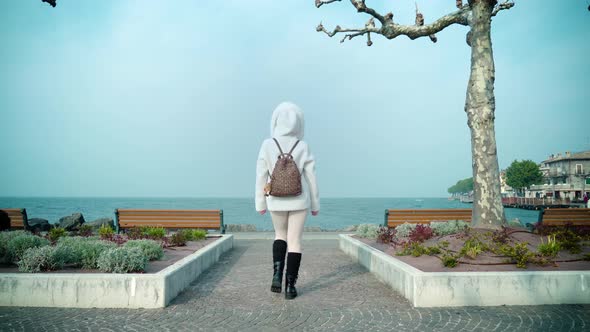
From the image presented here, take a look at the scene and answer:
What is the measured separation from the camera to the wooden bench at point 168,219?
1177cm

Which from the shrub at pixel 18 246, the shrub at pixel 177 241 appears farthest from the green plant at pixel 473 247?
the shrub at pixel 18 246

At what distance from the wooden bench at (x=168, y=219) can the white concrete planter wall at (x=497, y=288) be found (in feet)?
26.3

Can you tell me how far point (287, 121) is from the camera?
5.38 metres

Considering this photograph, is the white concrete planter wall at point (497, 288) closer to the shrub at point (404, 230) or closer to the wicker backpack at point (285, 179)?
the wicker backpack at point (285, 179)

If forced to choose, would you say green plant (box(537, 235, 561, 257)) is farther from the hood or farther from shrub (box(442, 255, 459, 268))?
the hood

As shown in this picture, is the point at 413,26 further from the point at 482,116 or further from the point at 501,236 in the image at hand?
the point at 501,236

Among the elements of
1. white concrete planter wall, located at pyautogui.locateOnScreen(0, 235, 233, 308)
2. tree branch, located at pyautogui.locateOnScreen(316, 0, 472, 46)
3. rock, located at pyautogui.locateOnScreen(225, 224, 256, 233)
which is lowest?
rock, located at pyautogui.locateOnScreen(225, 224, 256, 233)

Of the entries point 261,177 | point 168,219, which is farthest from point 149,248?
point 168,219

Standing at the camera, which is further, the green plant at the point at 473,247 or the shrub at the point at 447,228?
the shrub at the point at 447,228

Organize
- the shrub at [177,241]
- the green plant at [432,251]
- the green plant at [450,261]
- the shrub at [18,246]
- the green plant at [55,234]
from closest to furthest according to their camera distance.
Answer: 1. the green plant at [450,261]
2. the shrub at [18,246]
3. the green plant at [432,251]
4. the green plant at [55,234]
5. the shrub at [177,241]

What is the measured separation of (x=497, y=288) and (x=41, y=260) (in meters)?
5.89

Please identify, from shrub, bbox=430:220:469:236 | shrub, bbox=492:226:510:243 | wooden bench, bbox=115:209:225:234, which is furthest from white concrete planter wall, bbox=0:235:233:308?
wooden bench, bbox=115:209:225:234

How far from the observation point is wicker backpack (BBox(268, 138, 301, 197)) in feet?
16.3

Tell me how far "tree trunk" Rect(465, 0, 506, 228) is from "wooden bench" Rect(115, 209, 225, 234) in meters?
7.34
